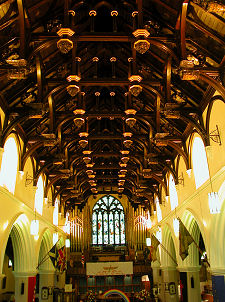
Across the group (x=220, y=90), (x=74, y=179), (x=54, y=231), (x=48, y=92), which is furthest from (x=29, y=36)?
(x=54, y=231)

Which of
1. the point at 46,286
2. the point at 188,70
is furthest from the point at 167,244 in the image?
the point at 188,70

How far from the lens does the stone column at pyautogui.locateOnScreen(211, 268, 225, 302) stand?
1332 cm

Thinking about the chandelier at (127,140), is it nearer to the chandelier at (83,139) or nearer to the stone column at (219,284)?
the chandelier at (83,139)

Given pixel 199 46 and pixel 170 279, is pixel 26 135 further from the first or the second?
pixel 170 279

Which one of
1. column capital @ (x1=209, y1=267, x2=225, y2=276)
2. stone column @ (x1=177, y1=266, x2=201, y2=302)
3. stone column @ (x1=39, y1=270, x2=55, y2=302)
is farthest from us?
stone column @ (x1=39, y1=270, x2=55, y2=302)

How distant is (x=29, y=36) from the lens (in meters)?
10.6

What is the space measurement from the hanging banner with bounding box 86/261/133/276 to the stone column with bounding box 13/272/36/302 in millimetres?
10852

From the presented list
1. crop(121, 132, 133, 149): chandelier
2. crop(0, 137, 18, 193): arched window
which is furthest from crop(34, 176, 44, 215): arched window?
crop(121, 132, 133, 149): chandelier

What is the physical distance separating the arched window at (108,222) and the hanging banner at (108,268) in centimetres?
503

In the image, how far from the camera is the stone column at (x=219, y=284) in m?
13.3

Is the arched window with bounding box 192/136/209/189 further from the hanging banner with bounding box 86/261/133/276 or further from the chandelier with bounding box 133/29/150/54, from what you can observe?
the hanging banner with bounding box 86/261/133/276

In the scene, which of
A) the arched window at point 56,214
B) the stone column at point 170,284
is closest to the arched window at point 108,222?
the arched window at point 56,214

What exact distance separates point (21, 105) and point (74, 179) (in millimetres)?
10591

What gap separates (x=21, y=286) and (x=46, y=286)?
6.86 m
